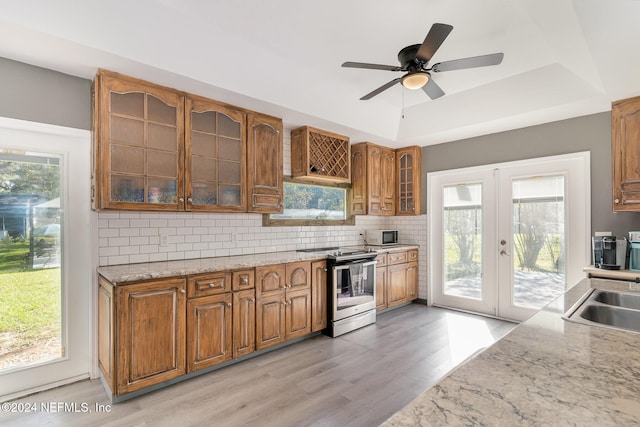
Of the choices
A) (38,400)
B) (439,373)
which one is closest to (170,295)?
(38,400)

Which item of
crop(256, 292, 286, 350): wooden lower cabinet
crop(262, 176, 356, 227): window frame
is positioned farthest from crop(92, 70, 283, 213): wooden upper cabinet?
crop(256, 292, 286, 350): wooden lower cabinet

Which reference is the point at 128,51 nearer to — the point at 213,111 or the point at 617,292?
the point at 213,111

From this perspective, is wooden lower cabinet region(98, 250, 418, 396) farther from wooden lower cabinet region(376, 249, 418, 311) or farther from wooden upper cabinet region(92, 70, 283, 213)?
Result: wooden lower cabinet region(376, 249, 418, 311)

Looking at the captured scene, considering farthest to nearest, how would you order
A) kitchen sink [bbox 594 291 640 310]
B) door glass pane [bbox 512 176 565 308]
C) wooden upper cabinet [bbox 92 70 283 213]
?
door glass pane [bbox 512 176 565 308], wooden upper cabinet [bbox 92 70 283 213], kitchen sink [bbox 594 291 640 310]

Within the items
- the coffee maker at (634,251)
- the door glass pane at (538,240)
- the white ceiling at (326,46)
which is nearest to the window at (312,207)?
the white ceiling at (326,46)

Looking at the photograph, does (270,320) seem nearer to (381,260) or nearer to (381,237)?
(381,260)

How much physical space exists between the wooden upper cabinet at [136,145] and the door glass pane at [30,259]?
423 millimetres

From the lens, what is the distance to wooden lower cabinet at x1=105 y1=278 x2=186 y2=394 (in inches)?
92.0

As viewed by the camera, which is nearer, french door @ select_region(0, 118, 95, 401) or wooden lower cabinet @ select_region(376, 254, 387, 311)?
french door @ select_region(0, 118, 95, 401)

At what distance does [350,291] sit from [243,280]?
1.44 metres

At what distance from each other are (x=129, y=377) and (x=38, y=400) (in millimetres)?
733

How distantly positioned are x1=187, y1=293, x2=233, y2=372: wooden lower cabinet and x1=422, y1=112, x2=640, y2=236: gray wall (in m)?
3.81

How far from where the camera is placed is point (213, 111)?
3.13 metres

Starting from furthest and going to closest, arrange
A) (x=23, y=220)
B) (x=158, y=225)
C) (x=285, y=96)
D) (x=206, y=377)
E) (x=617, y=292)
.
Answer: (x=285, y=96), (x=158, y=225), (x=206, y=377), (x=23, y=220), (x=617, y=292)
